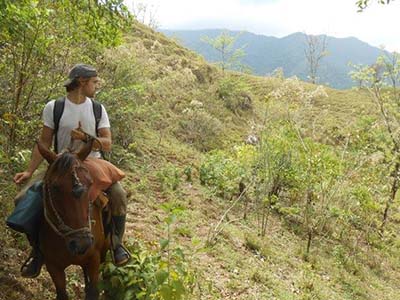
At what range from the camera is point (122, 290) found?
13.4 ft

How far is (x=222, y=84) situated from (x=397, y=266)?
620 inches

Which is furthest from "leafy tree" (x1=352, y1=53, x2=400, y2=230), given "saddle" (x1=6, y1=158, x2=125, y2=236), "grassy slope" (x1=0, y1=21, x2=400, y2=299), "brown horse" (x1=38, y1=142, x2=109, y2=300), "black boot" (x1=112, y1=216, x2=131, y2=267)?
"brown horse" (x1=38, y1=142, x2=109, y2=300)

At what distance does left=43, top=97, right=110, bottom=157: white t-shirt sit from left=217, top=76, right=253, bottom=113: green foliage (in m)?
20.9

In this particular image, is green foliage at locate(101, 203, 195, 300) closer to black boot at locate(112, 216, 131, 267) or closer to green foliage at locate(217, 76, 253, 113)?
black boot at locate(112, 216, 131, 267)

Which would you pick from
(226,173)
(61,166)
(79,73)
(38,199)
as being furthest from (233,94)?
(61,166)

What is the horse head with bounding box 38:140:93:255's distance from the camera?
3.01 m

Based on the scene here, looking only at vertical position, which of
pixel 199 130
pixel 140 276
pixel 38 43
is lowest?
pixel 199 130

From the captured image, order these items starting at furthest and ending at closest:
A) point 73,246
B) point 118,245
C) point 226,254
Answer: point 226,254 → point 118,245 → point 73,246

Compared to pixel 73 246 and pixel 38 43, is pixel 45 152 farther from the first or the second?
pixel 38 43

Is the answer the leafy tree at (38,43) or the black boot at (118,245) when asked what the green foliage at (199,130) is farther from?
the black boot at (118,245)

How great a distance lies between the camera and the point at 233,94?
2502 centimetres

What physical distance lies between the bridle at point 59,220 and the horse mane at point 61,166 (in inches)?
2.0

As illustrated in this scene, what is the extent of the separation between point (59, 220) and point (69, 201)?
6.7 inches

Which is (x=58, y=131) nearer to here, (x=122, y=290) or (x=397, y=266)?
(x=122, y=290)
